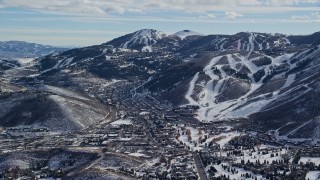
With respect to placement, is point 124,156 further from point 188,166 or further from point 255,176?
point 255,176

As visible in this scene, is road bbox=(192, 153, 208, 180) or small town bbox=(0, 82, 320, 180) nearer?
road bbox=(192, 153, 208, 180)

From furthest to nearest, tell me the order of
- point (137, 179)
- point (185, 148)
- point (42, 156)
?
1. point (185, 148)
2. point (42, 156)
3. point (137, 179)

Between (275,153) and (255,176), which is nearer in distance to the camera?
(255,176)

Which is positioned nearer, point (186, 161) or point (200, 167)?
point (200, 167)

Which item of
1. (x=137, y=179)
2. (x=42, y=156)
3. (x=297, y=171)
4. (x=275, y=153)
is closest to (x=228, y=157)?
(x=275, y=153)

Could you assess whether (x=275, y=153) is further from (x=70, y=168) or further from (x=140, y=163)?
(x=70, y=168)

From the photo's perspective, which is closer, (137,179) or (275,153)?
(137,179)

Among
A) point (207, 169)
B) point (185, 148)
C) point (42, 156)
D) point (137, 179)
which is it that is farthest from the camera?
point (185, 148)

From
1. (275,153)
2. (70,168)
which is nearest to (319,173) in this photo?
(275,153)

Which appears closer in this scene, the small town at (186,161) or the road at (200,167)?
the road at (200,167)
